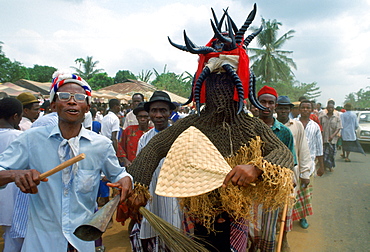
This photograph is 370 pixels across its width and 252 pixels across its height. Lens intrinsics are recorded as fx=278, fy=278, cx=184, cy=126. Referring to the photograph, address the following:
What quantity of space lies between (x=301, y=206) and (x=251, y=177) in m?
3.44

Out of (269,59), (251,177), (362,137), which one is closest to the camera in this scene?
(251,177)

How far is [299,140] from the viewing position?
394cm

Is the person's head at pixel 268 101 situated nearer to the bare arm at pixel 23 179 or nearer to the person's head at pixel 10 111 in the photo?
the bare arm at pixel 23 179

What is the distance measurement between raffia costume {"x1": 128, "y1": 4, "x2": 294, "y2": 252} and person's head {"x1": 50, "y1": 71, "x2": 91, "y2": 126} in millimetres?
584

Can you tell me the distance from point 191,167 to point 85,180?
29.3 inches

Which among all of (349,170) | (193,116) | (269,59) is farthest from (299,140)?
(269,59)

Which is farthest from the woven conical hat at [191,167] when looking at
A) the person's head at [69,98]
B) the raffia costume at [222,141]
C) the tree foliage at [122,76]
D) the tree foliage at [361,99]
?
the tree foliage at [361,99]

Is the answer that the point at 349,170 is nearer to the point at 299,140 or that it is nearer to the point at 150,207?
the point at 299,140

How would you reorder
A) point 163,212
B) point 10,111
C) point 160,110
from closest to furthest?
point 10,111 < point 163,212 < point 160,110

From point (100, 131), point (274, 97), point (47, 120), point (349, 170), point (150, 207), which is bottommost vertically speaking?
point (349, 170)

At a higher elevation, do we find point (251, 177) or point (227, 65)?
point (227, 65)

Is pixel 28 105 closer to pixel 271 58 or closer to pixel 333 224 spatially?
pixel 333 224

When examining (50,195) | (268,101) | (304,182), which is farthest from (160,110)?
(304,182)

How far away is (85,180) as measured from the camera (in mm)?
1936
